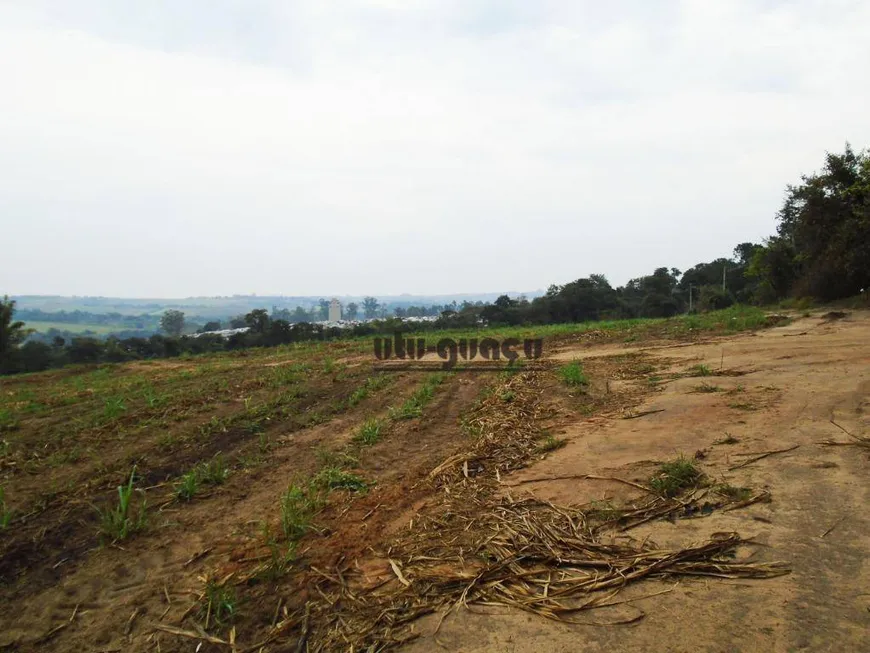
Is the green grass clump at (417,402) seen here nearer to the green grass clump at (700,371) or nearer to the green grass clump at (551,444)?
the green grass clump at (551,444)

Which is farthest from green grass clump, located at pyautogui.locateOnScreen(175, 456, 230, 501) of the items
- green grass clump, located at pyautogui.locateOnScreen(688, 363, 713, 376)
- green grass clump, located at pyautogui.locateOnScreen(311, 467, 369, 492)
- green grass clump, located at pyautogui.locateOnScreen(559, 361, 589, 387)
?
green grass clump, located at pyautogui.locateOnScreen(688, 363, 713, 376)

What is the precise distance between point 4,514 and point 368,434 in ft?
9.91

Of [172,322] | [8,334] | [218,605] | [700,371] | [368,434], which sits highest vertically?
[172,322]

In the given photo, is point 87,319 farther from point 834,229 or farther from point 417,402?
point 834,229

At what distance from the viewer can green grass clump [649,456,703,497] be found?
3068 mm

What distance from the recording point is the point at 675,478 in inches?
124

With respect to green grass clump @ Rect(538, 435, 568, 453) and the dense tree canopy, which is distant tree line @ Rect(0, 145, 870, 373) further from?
green grass clump @ Rect(538, 435, 568, 453)

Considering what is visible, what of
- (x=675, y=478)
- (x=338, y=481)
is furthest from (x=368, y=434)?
Answer: (x=675, y=478)

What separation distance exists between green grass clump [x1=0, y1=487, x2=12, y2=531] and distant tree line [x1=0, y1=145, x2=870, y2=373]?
799 inches

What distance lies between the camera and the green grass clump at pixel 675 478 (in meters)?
3.07

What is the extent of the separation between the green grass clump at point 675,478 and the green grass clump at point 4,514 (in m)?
4.59

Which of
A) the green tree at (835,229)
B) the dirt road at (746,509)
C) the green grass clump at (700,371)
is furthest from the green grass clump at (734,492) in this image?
the green tree at (835,229)

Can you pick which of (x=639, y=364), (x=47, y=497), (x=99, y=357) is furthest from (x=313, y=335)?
(x=47, y=497)

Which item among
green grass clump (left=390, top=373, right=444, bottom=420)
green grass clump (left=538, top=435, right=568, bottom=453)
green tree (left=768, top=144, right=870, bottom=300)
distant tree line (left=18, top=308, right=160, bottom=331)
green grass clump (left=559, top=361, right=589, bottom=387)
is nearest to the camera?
green grass clump (left=538, top=435, right=568, bottom=453)
